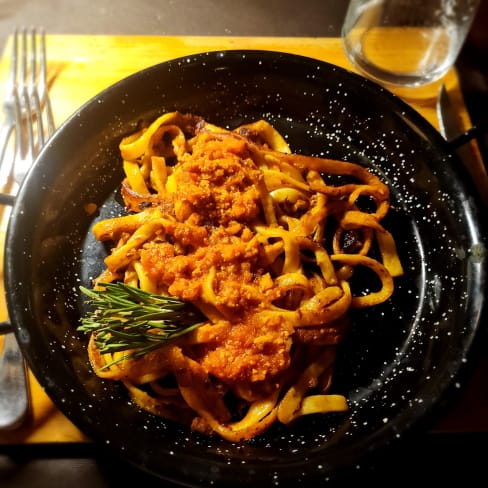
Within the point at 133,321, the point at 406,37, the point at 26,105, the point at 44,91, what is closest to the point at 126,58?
the point at 44,91

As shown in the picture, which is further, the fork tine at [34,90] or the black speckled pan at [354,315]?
the fork tine at [34,90]

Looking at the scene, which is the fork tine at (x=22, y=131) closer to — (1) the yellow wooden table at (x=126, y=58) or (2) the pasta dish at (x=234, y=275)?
(1) the yellow wooden table at (x=126, y=58)

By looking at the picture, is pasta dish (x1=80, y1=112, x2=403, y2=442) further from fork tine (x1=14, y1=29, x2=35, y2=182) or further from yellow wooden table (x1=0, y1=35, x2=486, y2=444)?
yellow wooden table (x1=0, y1=35, x2=486, y2=444)

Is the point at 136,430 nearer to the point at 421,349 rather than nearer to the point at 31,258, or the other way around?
the point at 31,258

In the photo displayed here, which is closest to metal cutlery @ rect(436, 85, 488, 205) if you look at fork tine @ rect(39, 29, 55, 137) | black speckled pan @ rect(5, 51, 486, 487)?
black speckled pan @ rect(5, 51, 486, 487)

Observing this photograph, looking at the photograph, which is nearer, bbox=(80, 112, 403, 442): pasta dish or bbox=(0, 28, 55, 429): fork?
bbox=(80, 112, 403, 442): pasta dish

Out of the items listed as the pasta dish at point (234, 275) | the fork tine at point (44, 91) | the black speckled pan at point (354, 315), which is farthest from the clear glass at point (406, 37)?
the fork tine at point (44, 91)

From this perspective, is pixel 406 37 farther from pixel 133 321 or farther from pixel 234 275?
pixel 133 321
